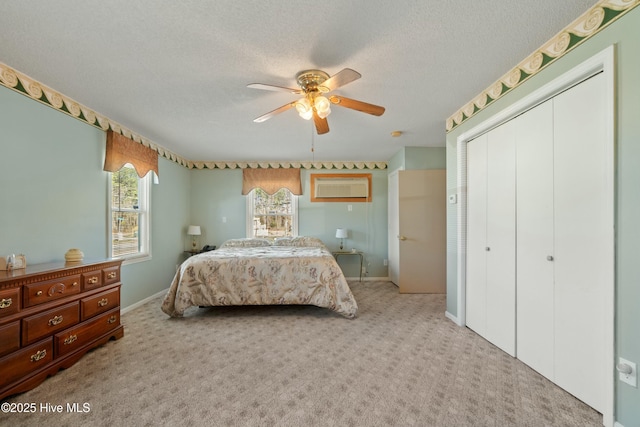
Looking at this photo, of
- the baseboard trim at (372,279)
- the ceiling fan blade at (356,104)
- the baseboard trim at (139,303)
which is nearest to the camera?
the ceiling fan blade at (356,104)

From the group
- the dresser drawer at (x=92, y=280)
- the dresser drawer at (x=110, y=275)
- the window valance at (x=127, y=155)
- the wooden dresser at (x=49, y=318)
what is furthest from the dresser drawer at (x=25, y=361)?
the window valance at (x=127, y=155)

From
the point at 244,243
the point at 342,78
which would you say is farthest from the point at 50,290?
Answer: the point at 244,243

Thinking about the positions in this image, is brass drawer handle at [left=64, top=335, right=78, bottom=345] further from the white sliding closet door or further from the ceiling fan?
the white sliding closet door

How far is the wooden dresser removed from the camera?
1.74m

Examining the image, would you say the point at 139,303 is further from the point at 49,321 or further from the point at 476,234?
the point at 476,234

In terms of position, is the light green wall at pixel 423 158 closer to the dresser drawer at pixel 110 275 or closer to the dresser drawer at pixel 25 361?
the dresser drawer at pixel 110 275

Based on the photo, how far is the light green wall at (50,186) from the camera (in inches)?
86.4

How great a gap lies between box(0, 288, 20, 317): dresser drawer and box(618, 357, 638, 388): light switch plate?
3.57 meters

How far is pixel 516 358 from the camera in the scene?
7.36ft

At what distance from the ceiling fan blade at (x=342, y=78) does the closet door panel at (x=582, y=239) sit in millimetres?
1411

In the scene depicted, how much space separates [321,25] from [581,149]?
5.86 ft

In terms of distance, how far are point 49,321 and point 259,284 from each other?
182 centimetres

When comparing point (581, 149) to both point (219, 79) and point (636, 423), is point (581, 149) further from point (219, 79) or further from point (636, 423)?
point (219, 79)

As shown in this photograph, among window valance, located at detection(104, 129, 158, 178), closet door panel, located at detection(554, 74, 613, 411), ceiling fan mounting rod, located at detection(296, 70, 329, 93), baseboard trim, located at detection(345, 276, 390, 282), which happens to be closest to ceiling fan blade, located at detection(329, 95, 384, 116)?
ceiling fan mounting rod, located at detection(296, 70, 329, 93)
